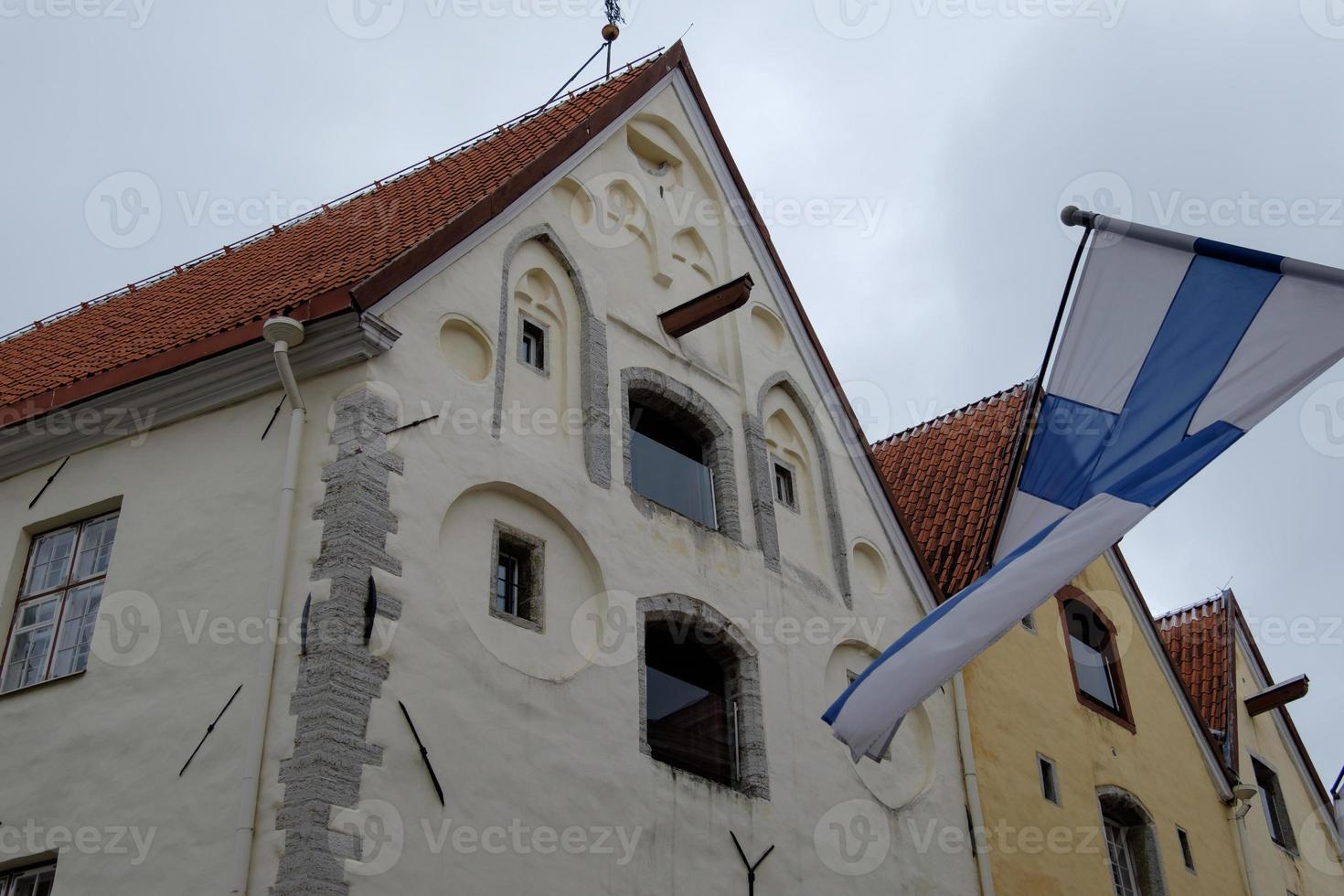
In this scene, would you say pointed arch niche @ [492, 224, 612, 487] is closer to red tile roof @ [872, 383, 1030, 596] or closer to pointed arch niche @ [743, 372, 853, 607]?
pointed arch niche @ [743, 372, 853, 607]

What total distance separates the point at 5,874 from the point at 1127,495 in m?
9.03

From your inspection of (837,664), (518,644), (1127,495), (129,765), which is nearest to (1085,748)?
(837,664)

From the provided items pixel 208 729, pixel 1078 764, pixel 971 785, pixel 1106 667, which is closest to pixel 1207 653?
pixel 1106 667

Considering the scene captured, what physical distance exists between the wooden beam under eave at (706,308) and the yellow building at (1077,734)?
5126 mm

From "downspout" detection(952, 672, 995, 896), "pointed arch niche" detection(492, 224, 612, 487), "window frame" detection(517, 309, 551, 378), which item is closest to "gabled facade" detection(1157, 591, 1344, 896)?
"downspout" detection(952, 672, 995, 896)

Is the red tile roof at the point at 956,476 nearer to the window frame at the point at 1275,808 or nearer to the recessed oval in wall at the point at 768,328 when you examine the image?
the recessed oval in wall at the point at 768,328

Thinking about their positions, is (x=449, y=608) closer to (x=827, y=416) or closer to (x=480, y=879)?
(x=480, y=879)

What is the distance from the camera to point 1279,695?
2430 centimetres

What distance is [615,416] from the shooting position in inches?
584

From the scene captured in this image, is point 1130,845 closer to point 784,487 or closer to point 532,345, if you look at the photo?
point 784,487

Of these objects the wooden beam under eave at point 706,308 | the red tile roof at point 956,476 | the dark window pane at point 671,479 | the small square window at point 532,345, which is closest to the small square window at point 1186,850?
the red tile roof at point 956,476

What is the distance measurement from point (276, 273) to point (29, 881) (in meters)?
6.67

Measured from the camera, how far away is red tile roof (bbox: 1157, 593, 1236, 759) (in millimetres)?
23688

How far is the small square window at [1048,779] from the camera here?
1798 cm
